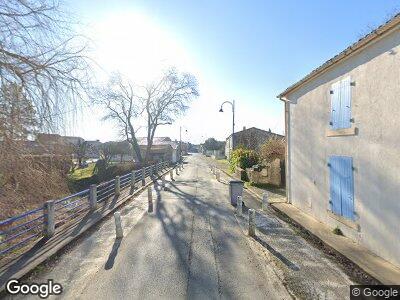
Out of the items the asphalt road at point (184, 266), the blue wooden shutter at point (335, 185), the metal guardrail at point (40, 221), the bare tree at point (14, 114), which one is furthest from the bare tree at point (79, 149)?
the blue wooden shutter at point (335, 185)

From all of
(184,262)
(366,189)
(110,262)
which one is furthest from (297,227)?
(110,262)

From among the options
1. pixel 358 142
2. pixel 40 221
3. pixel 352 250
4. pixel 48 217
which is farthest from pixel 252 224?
pixel 40 221

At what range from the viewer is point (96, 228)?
366 inches

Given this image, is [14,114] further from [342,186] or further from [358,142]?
[342,186]

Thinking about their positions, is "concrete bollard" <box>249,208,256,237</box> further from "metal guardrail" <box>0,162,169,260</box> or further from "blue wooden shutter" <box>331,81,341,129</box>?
"metal guardrail" <box>0,162,169,260</box>

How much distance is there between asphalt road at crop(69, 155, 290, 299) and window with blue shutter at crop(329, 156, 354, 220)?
2.72 m

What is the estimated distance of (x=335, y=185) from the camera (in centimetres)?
848

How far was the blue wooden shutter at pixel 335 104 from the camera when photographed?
27.4 feet

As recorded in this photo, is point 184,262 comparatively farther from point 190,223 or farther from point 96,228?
point 96,228

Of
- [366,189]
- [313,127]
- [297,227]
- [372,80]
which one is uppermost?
[372,80]

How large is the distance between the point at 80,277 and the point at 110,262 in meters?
0.81

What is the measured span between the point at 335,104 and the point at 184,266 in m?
6.10

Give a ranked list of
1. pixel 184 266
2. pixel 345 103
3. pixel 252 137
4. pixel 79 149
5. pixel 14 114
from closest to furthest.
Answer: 1. pixel 184 266
2. pixel 14 114
3. pixel 345 103
4. pixel 79 149
5. pixel 252 137

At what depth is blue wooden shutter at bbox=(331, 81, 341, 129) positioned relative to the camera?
8352 millimetres
